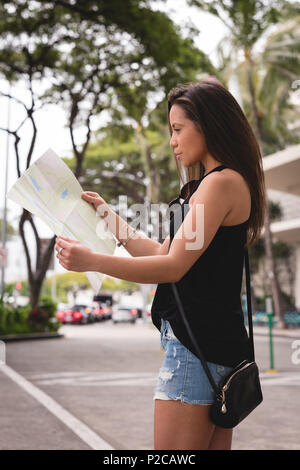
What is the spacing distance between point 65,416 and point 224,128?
574 centimetres

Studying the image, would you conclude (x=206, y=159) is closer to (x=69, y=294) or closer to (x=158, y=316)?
(x=158, y=316)

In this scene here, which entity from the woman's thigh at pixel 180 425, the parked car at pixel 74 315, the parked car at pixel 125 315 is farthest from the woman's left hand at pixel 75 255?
the parked car at pixel 125 315

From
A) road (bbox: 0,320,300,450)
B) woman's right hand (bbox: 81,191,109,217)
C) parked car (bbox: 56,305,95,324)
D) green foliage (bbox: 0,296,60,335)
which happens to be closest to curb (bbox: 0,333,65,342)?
green foliage (bbox: 0,296,60,335)

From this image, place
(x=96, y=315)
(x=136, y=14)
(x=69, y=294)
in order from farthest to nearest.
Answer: (x=69, y=294)
(x=96, y=315)
(x=136, y=14)

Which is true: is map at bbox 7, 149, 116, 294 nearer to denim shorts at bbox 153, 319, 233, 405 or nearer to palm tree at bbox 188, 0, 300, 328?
denim shorts at bbox 153, 319, 233, 405

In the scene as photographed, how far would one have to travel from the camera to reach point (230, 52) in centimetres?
2894

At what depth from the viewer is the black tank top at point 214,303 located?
1.79m

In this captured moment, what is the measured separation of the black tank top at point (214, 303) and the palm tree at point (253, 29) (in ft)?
40.4

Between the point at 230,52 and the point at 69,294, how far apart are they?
70096mm

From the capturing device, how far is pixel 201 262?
1807 mm

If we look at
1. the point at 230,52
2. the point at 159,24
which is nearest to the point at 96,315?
the point at 230,52

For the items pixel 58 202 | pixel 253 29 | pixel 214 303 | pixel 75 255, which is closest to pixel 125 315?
pixel 253 29

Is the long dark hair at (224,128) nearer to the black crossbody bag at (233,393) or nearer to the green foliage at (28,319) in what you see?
the black crossbody bag at (233,393)

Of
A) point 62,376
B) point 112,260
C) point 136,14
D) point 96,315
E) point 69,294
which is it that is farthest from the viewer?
point 69,294
